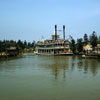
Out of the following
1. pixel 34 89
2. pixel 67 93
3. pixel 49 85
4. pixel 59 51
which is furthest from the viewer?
pixel 59 51

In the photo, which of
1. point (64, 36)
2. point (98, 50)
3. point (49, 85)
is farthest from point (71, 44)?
point (49, 85)

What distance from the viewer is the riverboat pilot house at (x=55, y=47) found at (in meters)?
74.6

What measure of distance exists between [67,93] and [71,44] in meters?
68.6

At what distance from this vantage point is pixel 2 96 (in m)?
12.0

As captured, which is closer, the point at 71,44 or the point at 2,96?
the point at 2,96

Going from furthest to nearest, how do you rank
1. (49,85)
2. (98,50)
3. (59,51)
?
(59,51), (98,50), (49,85)

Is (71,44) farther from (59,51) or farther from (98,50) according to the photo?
(98,50)

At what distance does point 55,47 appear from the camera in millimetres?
77438

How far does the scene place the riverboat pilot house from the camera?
7460 cm

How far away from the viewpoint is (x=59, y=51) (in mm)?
76250

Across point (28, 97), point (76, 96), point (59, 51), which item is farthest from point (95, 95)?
point (59, 51)

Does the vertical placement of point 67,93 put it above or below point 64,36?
below

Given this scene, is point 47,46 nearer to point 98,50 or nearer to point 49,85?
point 98,50

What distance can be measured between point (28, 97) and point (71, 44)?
229ft
